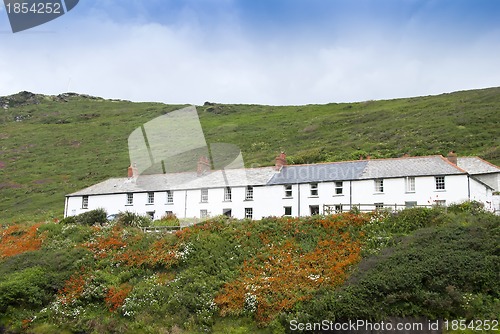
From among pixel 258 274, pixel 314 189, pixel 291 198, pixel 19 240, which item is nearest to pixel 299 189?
pixel 291 198

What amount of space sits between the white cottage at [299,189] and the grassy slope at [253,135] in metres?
14.6

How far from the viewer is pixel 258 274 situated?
33.4 meters

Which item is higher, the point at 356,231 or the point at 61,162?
the point at 61,162

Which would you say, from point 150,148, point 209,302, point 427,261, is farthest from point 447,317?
point 150,148

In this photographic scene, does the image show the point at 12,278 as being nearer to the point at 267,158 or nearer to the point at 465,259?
the point at 465,259

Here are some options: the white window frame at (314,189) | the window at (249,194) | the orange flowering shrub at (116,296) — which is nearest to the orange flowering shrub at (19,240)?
the orange flowering shrub at (116,296)

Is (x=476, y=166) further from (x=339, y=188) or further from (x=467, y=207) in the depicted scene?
(x=467, y=207)

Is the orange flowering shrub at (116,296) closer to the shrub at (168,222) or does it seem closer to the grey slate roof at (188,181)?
the shrub at (168,222)

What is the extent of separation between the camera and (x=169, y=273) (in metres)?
35.9

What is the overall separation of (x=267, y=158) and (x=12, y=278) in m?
54.6

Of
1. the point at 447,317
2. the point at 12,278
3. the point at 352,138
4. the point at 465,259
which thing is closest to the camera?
the point at 447,317

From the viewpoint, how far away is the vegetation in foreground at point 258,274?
28.1 meters

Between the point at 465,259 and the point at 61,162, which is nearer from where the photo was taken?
the point at 465,259

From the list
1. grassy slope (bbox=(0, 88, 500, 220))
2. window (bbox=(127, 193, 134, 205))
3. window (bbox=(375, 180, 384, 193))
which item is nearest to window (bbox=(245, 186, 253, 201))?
window (bbox=(375, 180, 384, 193))
